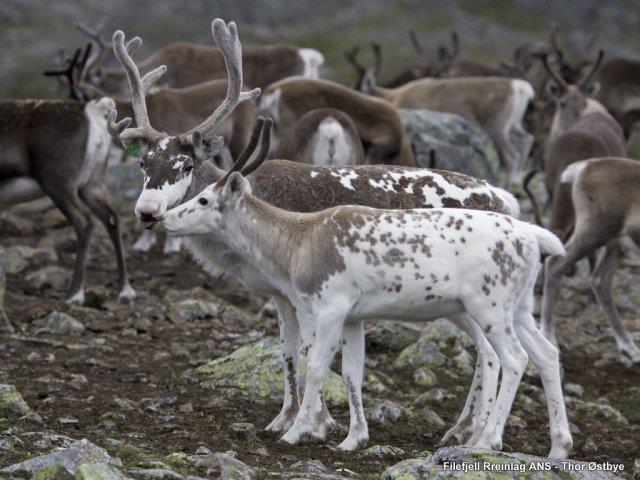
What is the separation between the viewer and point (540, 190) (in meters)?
16.5

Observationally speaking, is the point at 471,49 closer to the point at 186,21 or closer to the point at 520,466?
the point at 186,21

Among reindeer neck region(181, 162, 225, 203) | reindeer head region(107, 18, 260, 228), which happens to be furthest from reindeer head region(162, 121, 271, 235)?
reindeer neck region(181, 162, 225, 203)

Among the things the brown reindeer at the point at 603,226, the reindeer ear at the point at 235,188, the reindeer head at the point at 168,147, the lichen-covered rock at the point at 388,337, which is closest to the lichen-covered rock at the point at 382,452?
the reindeer ear at the point at 235,188

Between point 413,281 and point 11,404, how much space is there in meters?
2.39

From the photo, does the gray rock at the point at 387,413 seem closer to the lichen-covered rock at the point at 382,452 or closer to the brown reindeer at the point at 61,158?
the lichen-covered rock at the point at 382,452

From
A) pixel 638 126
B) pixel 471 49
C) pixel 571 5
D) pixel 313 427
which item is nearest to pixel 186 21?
pixel 471 49

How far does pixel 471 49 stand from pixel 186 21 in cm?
978

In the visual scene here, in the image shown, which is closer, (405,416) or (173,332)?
(405,416)

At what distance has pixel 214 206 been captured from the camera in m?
7.14

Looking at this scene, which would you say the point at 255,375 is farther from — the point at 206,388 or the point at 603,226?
the point at 603,226

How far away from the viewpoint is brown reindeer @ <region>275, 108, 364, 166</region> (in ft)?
34.4

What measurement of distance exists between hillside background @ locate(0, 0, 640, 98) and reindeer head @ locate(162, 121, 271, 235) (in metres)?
28.2

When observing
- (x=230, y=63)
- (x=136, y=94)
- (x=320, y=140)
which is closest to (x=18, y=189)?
(x=320, y=140)

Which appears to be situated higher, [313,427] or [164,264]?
[313,427]
